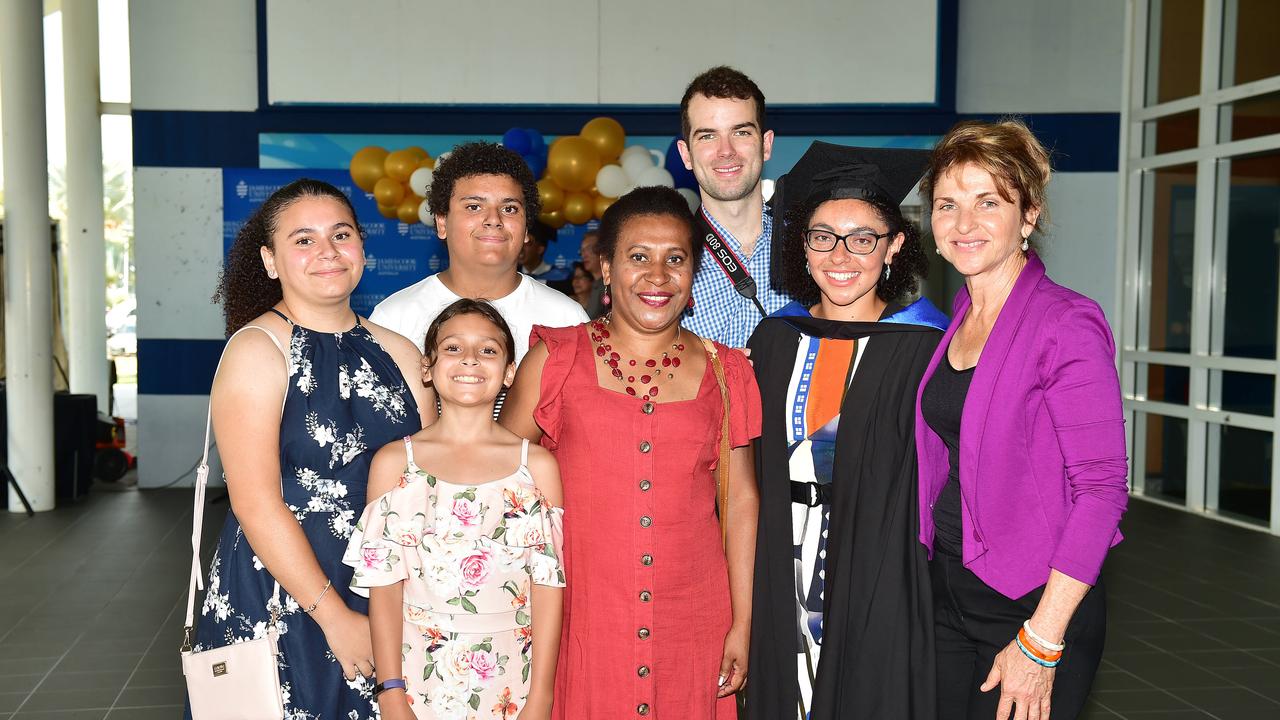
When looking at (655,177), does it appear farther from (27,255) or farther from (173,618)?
(27,255)

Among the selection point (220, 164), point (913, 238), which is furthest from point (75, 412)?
point (913, 238)

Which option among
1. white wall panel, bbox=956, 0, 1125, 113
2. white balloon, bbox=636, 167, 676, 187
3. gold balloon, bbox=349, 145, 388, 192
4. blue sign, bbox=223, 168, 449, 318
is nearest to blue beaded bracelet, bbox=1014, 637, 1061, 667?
white balloon, bbox=636, 167, 676, 187

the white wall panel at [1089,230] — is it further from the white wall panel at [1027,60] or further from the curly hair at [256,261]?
the curly hair at [256,261]

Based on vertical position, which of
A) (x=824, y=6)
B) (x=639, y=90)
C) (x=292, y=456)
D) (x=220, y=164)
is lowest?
(x=292, y=456)

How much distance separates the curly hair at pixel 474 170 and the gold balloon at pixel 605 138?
4095mm

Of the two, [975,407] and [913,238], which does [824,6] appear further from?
[975,407]

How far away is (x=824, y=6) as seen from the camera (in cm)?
844

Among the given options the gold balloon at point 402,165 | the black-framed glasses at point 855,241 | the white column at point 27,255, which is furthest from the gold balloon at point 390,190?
the black-framed glasses at point 855,241

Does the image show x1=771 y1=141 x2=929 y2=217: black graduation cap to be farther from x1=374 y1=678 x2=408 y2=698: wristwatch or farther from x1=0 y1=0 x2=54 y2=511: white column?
x1=0 y1=0 x2=54 y2=511: white column

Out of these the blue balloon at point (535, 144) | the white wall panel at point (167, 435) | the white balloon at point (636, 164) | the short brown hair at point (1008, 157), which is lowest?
the white wall panel at point (167, 435)

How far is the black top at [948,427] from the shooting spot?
2162 mm

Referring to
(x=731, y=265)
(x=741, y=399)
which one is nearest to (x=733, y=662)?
(x=741, y=399)

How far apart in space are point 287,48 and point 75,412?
3.34 metres

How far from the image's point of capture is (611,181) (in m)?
6.80
